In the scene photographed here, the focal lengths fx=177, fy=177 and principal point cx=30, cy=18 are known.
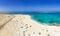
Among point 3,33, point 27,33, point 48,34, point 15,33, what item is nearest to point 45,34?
point 48,34

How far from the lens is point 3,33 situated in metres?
4.01

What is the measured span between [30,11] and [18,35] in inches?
286

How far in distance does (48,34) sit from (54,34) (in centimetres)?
14

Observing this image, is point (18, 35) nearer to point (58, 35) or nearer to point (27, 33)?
point (27, 33)

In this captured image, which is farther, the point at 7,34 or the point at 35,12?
the point at 35,12

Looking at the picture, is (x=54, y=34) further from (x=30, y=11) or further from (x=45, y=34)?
(x=30, y=11)

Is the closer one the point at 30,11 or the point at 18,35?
the point at 18,35

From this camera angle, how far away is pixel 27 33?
400 centimetres

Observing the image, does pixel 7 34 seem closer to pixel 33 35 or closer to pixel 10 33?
pixel 10 33

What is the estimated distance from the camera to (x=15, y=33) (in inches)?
158

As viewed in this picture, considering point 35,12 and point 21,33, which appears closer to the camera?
point 21,33

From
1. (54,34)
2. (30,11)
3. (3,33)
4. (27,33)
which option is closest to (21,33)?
(27,33)

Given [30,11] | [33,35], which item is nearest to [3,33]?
[33,35]

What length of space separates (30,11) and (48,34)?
282 inches
